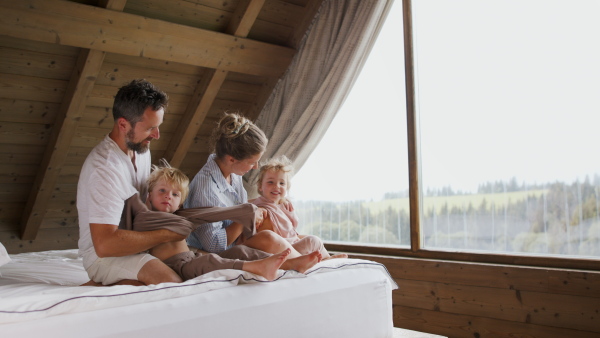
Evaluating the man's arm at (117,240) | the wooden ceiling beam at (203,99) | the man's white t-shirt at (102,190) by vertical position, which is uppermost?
the wooden ceiling beam at (203,99)

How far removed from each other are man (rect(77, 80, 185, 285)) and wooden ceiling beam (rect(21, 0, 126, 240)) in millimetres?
1327

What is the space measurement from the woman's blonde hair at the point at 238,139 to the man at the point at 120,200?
0.98 feet

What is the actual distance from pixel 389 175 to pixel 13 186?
2.59 m

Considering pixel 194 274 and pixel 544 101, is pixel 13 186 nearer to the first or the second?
pixel 194 274

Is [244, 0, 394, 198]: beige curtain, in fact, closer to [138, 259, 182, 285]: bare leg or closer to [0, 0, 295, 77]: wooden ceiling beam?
[0, 0, 295, 77]: wooden ceiling beam

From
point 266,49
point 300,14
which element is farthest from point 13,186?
point 300,14

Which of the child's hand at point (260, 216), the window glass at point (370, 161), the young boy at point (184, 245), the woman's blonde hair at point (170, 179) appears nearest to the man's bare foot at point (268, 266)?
the young boy at point (184, 245)

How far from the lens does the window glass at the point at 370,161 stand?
351cm

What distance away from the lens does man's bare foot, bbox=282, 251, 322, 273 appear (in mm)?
2049

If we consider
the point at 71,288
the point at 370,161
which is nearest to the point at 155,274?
the point at 71,288

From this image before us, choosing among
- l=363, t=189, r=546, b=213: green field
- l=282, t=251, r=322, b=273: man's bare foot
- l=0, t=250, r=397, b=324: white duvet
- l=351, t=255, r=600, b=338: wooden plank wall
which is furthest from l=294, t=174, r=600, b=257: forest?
l=282, t=251, r=322, b=273: man's bare foot

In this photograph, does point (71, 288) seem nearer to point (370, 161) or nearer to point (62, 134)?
point (62, 134)

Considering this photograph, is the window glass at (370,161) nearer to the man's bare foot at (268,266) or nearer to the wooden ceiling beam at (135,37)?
the wooden ceiling beam at (135,37)

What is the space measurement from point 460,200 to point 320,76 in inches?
52.0
